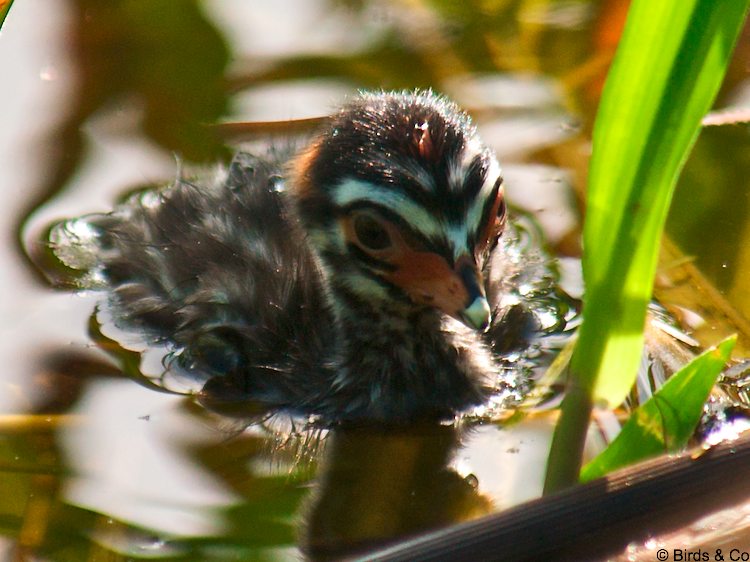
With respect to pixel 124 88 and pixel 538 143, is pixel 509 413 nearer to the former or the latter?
pixel 538 143

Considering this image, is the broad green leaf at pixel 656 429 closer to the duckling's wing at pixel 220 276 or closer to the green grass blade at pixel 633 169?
the green grass blade at pixel 633 169

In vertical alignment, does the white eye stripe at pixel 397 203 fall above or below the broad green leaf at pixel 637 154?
above

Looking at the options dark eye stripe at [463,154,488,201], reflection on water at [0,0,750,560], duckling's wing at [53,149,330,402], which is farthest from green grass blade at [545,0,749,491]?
duckling's wing at [53,149,330,402]

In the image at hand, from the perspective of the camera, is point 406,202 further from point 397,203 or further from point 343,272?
point 343,272

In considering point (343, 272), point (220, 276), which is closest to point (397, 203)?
point (343, 272)

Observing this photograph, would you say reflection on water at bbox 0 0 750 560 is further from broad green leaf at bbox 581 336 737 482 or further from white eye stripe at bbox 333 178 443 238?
white eye stripe at bbox 333 178 443 238

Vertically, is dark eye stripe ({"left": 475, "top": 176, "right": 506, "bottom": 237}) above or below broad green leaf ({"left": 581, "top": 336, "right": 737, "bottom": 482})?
above

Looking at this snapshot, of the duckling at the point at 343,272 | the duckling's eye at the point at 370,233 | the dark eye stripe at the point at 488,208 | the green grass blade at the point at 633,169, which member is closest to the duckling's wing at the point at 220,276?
the duckling at the point at 343,272
